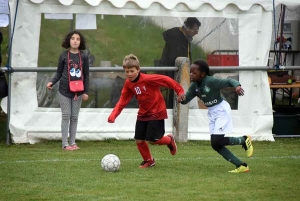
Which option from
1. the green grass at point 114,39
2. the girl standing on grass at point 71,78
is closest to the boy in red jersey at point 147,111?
the girl standing on grass at point 71,78

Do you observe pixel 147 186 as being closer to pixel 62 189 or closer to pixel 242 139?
pixel 62 189

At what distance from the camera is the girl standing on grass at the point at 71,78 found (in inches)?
487

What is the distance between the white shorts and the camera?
9688 mm

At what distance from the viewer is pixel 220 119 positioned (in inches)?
383

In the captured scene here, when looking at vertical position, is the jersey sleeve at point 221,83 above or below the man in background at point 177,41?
below

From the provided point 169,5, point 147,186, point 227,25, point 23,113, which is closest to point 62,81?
point 23,113

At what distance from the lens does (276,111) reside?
50.5 feet

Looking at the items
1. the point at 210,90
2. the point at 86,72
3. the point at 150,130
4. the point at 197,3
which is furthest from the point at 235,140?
the point at 197,3

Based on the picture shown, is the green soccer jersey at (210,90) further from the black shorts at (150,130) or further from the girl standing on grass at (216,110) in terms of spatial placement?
the black shorts at (150,130)

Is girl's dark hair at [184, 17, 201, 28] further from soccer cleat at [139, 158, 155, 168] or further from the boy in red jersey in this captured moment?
soccer cleat at [139, 158, 155, 168]

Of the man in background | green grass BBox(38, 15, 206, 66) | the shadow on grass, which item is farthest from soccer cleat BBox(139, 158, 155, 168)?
the shadow on grass

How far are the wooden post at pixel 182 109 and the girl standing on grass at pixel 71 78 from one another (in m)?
1.82

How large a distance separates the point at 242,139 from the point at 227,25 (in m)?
4.56

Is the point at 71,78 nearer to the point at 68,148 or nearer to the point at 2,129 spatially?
the point at 68,148
